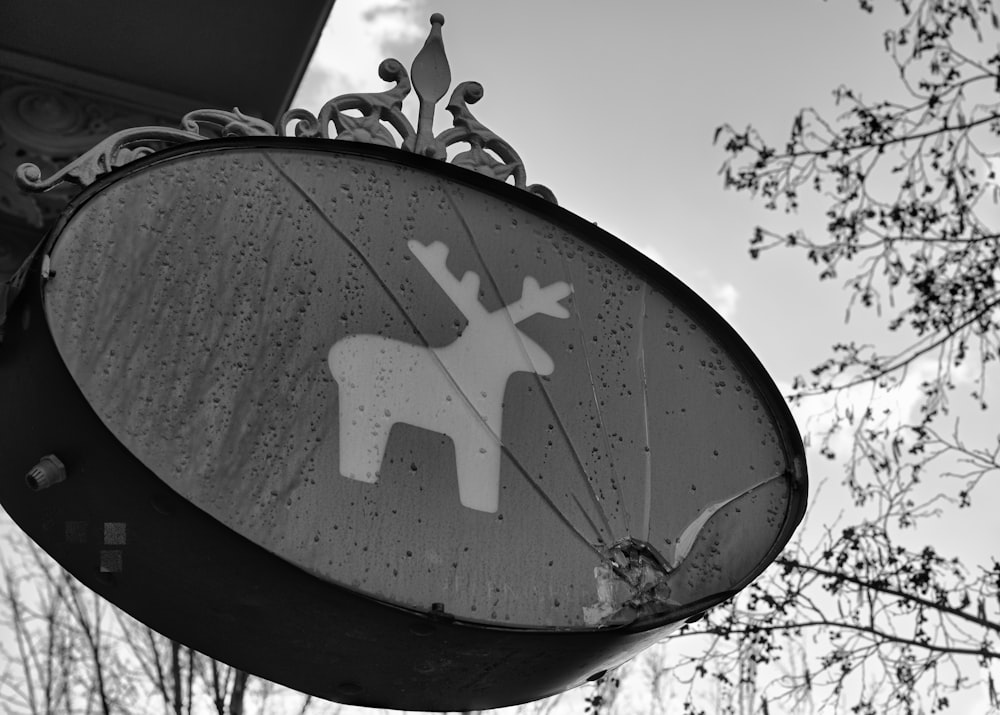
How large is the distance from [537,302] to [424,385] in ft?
0.99

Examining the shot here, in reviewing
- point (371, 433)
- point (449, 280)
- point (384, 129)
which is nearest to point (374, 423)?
point (371, 433)

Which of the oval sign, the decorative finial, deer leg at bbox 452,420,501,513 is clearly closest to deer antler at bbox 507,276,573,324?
the oval sign

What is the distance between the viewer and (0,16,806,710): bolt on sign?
1.44 metres

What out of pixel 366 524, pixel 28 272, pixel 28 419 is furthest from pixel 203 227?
pixel 366 524

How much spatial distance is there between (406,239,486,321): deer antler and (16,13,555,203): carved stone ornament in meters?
0.31

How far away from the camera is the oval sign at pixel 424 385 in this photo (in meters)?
1.46

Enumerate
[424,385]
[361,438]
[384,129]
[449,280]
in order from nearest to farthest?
[361,438], [424,385], [449,280], [384,129]

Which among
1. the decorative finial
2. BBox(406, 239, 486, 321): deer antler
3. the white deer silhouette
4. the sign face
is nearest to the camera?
the sign face

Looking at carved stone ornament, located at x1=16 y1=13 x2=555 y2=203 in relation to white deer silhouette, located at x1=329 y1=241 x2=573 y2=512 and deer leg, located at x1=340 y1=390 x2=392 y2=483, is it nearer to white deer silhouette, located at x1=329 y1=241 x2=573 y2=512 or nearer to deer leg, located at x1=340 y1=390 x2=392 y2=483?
white deer silhouette, located at x1=329 y1=241 x2=573 y2=512

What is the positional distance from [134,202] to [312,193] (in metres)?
0.28

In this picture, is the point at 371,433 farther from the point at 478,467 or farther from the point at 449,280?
the point at 449,280

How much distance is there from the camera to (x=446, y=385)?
1.67m

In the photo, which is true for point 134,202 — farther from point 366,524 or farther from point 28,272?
point 366,524

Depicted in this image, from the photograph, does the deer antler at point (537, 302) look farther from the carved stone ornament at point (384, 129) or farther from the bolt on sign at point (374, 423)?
the carved stone ornament at point (384, 129)
